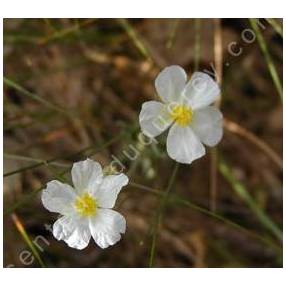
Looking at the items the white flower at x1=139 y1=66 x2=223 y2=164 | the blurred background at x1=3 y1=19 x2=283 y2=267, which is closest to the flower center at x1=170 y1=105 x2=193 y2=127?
the white flower at x1=139 y1=66 x2=223 y2=164

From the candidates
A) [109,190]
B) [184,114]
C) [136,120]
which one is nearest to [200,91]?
[184,114]

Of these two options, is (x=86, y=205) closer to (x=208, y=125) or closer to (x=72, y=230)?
(x=72, y=230)

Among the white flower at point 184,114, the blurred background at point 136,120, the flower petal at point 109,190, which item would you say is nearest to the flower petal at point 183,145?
the white flower at point 184,114

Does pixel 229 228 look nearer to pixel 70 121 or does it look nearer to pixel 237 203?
pixel 237 203

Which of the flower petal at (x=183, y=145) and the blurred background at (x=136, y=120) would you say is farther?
the blurred background at (x=136, y=120)

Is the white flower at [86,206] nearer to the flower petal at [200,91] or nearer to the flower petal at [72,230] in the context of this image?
the flower petal at [72,230]

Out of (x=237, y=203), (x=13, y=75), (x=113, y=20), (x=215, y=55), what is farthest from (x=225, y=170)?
(x=13, y=75)

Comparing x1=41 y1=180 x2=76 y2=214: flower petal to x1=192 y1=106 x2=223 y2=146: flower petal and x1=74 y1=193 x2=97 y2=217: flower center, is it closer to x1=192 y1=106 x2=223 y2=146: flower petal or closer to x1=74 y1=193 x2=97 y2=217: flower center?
x1=74 y1=193 x2=97 y2=217: flower center

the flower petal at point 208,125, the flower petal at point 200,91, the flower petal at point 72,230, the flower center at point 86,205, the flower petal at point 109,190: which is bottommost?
the flower petal at point 72,230
